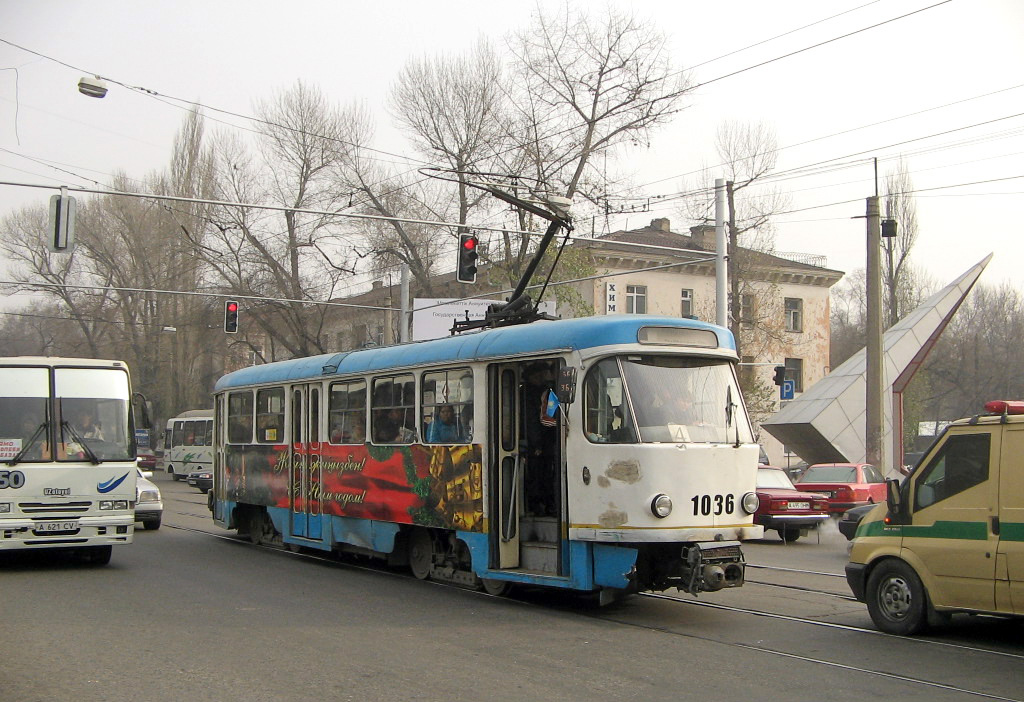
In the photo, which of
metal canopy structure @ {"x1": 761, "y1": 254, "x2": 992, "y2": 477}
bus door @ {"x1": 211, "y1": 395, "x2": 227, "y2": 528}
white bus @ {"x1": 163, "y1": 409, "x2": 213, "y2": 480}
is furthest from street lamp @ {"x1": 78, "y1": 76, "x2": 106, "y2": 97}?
white bus @ {"x1": 163, "y1": 409, "x2": 213, "y2": 480}

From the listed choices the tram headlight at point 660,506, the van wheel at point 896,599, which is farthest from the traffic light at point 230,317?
the van wheel at point 896,599

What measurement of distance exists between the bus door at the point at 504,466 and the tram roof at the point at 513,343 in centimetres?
34

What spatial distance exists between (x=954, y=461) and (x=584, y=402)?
341cm

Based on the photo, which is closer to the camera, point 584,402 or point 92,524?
point 584,402

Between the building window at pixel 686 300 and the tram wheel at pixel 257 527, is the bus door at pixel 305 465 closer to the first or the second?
the tram wheel at pixel 257 527

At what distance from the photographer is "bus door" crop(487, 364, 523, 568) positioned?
1141cm

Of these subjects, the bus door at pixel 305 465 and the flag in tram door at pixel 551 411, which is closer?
the flag in tram door at pixel 551 411

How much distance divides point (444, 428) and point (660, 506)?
3.32 m

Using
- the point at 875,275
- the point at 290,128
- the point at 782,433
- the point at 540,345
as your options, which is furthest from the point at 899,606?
the point at 290,128

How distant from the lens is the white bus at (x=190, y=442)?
4609cm

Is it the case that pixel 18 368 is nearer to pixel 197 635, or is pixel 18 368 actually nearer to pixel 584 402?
pixel 197 635

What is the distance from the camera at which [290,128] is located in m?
42.6

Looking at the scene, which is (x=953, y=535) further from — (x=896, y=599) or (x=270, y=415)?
(x=270, y=415)

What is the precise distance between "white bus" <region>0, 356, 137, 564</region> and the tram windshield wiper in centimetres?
1
